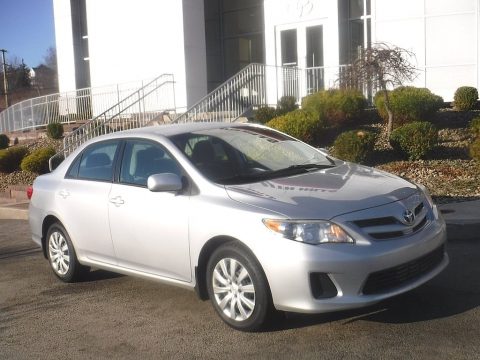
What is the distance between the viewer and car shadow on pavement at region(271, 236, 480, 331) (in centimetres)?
502

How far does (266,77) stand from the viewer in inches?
669

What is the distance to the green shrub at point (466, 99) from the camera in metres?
14.5

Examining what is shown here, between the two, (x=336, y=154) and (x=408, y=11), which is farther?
(x=408, y=11)

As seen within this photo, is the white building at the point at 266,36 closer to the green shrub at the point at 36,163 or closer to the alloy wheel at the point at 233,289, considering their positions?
the green shrub at the point at 36,163

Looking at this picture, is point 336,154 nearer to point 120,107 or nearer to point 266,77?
point 266,77

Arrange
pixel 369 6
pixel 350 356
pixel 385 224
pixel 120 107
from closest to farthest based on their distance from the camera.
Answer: pixel 350 356, pixel 385 224, pixel 369 6, pixel 120 107

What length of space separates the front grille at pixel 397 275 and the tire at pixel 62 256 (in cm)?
340

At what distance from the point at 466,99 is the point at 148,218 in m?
11.0

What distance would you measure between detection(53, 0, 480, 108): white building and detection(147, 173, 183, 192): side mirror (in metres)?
13.2

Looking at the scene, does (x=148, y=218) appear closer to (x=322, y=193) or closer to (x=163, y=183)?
(x=163, y=183)

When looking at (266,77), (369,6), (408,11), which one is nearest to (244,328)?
(266,77)

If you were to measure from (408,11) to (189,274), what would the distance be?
46.5ft

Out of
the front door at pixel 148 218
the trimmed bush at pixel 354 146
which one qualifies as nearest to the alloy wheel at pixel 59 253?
the front door at pixel 148 218

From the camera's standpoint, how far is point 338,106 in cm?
1362
